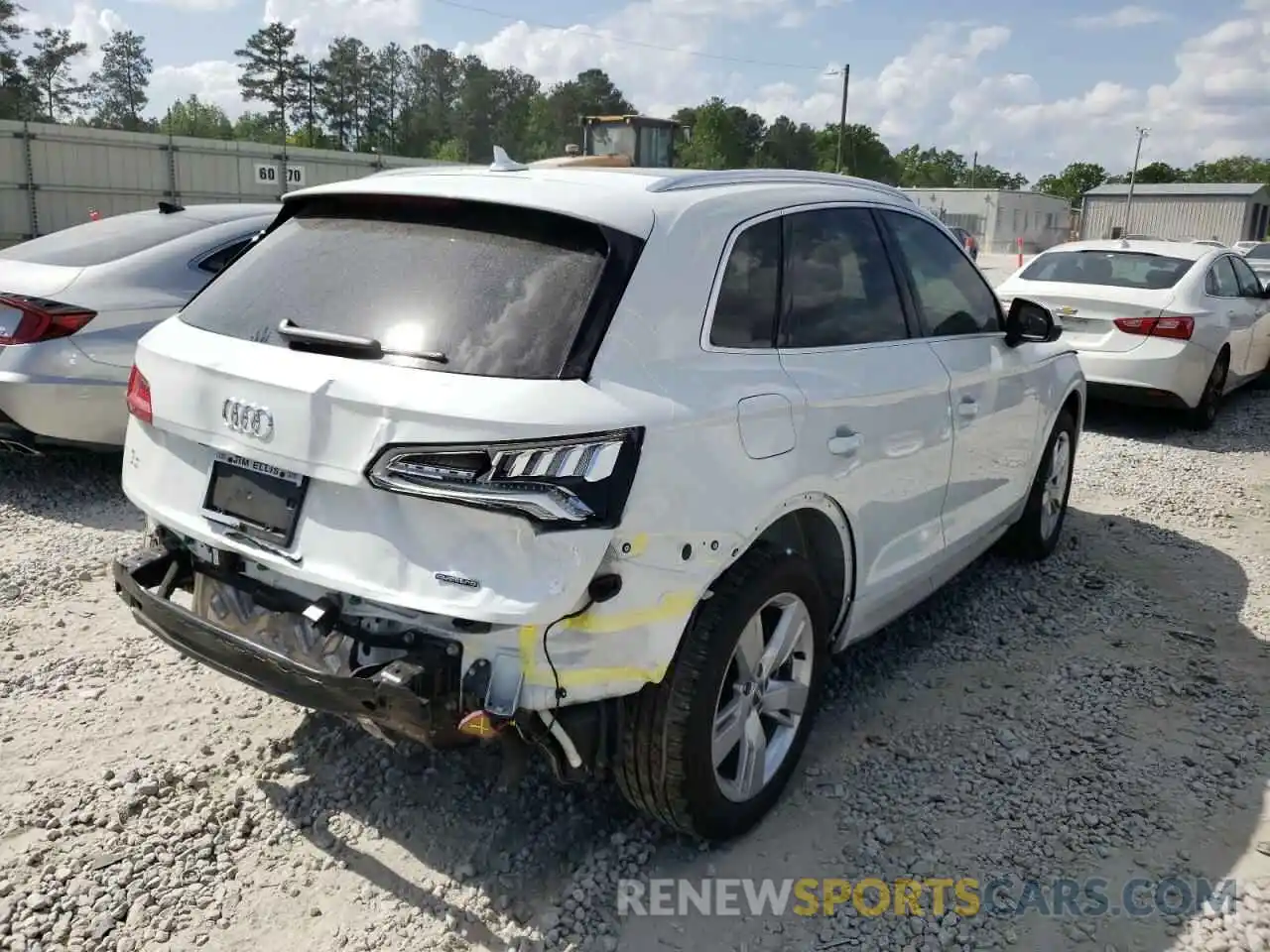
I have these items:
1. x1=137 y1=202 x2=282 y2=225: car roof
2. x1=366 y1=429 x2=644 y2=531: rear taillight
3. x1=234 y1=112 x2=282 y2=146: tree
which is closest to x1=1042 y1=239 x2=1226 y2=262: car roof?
x1=137 y1=202 x2=282 y2=225: car roof

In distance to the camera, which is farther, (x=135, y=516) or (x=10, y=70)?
(x=10, y=70)

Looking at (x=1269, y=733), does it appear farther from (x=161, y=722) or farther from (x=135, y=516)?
(x=135, y=516)

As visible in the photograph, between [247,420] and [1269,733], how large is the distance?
3569 millimetres

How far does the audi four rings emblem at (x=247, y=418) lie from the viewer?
2.56 meters

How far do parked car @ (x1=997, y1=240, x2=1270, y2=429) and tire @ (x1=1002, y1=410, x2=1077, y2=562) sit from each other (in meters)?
2.79

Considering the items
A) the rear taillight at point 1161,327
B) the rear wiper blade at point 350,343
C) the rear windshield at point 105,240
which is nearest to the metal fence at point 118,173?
the rear windshield at point 105,240

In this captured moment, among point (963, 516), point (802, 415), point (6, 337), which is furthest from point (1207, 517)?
point (6, 337)

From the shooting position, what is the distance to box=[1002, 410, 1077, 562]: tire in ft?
16.7

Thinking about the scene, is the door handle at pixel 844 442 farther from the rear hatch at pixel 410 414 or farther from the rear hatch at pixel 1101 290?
the rear hatch at pixel 1101 290

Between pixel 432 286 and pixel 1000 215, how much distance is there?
60551mm

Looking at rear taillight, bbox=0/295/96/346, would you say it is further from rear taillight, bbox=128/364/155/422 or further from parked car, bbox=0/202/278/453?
rear taillight, bbox=128/364/155/422

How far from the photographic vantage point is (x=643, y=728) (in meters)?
2.60

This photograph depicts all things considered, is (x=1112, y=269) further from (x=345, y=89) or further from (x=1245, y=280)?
(x=345, y=89)

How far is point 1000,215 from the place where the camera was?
2274 inches
